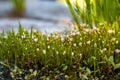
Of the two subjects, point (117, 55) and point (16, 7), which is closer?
point (117, 55)

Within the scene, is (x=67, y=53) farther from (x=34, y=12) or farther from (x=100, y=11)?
(x=34, y=12)

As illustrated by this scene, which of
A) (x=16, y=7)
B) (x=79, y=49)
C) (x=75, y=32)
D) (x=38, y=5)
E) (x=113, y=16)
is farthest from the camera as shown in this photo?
(x=38, y=5)

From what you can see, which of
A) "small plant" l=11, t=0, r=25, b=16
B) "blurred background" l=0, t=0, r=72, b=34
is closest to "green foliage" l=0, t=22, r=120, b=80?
"blurred background" l=0, t=0, r=72, b=34

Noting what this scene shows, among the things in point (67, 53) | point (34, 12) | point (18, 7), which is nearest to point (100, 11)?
point (67, 53)

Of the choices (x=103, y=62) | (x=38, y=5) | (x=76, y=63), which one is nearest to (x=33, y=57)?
(x=76, y=63)

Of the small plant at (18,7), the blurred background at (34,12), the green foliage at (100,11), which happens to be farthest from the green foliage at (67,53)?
the small plant at (18,7)

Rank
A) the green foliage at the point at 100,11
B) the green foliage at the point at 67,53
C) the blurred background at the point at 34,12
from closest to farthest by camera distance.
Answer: the green foliage at the point at 67,53 → the green foliage at the point at 100,11 → the blurred background at the point at 34,12

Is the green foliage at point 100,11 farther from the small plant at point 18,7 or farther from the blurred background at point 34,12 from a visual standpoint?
the small plant at point 18,7

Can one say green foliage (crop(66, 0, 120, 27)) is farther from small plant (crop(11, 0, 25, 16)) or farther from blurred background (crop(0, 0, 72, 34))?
small plant (crop(11, 0, 25, 16))

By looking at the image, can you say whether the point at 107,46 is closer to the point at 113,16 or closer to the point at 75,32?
the point at 75,32

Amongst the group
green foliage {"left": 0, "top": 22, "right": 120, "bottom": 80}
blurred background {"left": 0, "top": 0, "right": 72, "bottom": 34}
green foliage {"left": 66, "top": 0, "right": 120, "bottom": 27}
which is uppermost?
green foliage {"left": 66, "top": 0, "right": 120, "bottom": 27}

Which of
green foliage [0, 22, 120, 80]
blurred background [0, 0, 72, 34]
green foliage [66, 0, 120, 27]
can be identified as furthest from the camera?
blurred background [0, 0, 72, 34]
